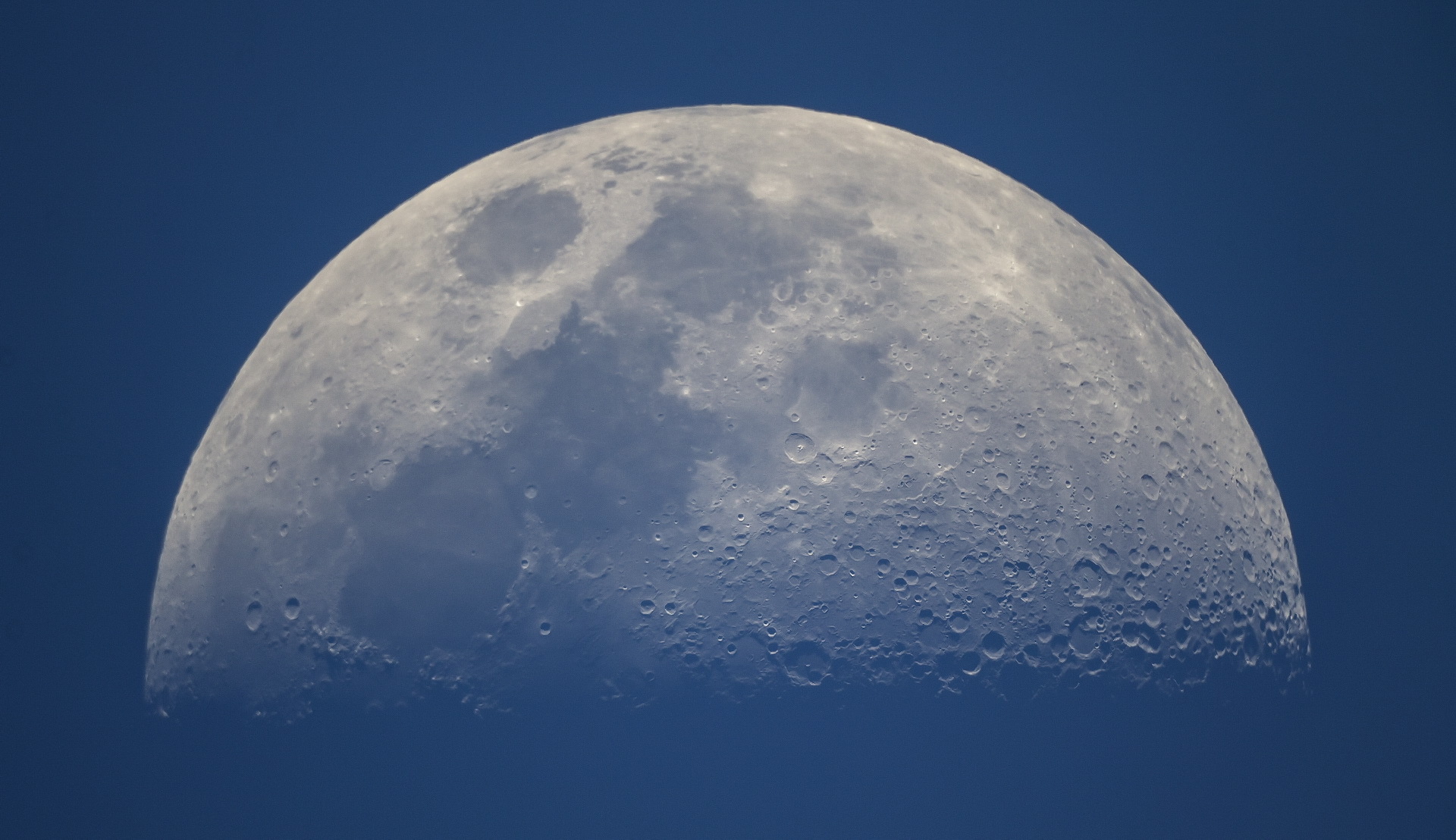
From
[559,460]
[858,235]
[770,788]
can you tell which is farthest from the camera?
[858,235]

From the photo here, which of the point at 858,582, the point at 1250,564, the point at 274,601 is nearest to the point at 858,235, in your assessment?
the point at 858,582

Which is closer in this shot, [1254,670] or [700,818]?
[700,818]

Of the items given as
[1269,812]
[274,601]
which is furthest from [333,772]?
[1269,812]

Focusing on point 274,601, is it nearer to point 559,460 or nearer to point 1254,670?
point 559,460

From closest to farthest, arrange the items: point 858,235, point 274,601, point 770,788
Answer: point 770,788, point 274,601, point 858,235

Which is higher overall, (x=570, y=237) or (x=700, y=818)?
(x=570, y=237)

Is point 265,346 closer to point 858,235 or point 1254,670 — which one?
point 858,235

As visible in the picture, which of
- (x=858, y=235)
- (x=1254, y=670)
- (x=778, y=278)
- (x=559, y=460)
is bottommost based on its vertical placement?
(x=1254, y=670)
